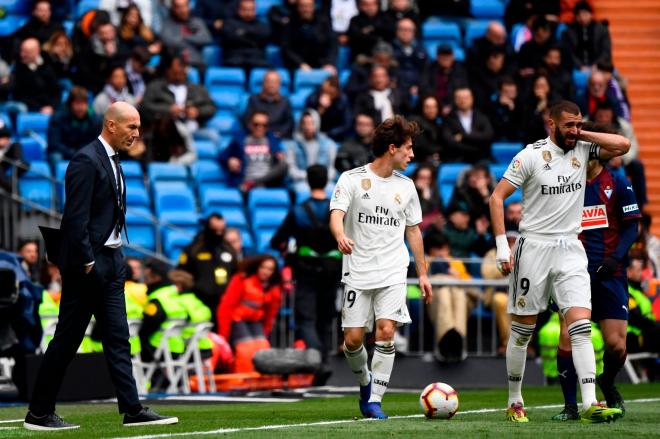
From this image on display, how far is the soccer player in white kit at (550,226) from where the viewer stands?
11.1 meters

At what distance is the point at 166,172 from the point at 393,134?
1033 centimetres

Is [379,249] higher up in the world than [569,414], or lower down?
higher up

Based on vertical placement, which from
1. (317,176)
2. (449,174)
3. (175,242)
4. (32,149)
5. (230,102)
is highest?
(230,102)

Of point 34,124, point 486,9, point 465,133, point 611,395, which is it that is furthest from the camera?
point 486,9

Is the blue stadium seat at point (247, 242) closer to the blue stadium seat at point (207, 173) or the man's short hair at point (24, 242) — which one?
the blue stadium seat at point (207, 173)

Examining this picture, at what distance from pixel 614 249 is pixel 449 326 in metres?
6.80

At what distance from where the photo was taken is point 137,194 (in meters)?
21.0

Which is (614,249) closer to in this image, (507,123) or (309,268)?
(309,268)

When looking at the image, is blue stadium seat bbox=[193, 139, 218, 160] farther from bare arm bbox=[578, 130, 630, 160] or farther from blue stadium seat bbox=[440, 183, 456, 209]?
bare arm bbox=[578, 130, 630, 160]

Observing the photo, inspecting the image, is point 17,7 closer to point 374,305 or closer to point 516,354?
point 374,305

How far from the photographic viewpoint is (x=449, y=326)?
18.5m

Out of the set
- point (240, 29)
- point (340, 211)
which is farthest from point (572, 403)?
point (240, 29)

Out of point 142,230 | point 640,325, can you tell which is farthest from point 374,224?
point 142,230

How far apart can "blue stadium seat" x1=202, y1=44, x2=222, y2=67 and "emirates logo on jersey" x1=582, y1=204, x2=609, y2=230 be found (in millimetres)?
14097
